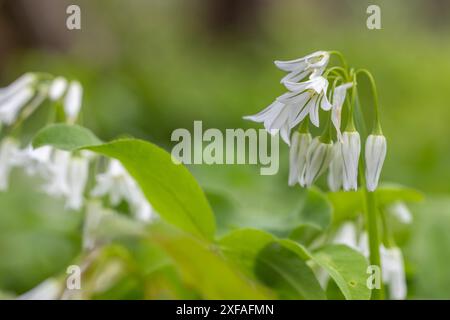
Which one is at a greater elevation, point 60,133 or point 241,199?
point 60,133

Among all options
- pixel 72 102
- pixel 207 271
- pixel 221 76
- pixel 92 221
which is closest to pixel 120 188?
pixel 92 221

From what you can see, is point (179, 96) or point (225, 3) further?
point (225, 3)

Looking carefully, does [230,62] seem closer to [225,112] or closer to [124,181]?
[225,112]

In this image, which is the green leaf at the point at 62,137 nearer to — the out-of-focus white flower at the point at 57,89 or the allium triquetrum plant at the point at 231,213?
the allium triquetrum plant at the point at 231,213

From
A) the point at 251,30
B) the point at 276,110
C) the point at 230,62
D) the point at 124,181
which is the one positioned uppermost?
the point at 251,30

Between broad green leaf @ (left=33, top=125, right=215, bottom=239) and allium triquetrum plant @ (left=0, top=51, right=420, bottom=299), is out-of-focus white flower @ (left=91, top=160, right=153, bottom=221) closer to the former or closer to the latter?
allium triquetrum plant @ (left=0, top=51, right=420, bottom=299)

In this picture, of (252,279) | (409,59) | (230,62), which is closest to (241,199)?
(252,279)
